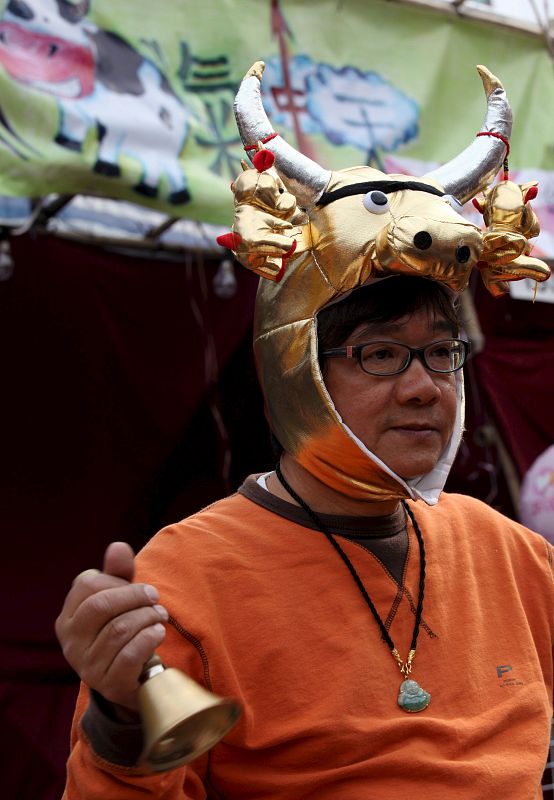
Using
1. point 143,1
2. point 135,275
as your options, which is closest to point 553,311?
point 135,275

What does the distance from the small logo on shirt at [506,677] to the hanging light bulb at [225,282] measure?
2.62 metres

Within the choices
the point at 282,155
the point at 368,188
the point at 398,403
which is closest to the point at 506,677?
the point at 398,403

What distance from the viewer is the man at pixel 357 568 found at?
1453 mm

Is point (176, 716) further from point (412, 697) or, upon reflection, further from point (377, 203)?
point (377, 203)

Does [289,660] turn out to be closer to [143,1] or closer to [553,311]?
[143,1]

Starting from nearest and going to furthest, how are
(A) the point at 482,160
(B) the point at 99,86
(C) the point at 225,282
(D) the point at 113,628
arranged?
(D) the point at 113,628 < (A) the point at 482,160 < (B) the point at 99,86 < (C) the point at 225,282

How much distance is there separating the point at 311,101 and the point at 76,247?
1.13 m

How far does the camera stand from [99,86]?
3100 millimetres

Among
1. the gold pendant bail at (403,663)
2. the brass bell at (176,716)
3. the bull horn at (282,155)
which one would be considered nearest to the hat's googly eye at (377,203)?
the bull horn at (282,155)

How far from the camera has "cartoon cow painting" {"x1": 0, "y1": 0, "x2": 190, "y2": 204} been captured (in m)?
2.96

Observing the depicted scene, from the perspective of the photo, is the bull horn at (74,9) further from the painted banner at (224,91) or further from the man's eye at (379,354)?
the man's eye at (379,354)

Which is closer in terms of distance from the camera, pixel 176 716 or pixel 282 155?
pixel 176 716

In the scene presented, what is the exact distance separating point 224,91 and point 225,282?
87 centimetres

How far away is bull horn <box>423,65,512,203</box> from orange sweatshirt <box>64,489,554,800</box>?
71 centimetres
